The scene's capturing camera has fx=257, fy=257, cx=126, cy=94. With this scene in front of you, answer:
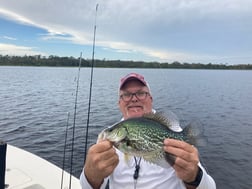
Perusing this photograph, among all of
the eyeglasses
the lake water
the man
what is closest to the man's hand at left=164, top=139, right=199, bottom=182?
the man

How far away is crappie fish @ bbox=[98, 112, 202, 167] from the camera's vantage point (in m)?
1.87

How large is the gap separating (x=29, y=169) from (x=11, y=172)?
1.02 ft

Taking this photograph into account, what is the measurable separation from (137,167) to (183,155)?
93 cm

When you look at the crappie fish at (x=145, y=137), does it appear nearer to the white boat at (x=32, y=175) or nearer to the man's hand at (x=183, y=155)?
the man's hand at (x=183, y=155)

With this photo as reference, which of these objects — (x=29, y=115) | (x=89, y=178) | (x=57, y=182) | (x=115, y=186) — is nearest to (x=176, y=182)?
(x=115, y=186)

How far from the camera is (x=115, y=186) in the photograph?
2.71 m

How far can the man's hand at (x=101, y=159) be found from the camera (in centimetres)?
193

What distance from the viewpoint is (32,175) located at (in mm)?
4488

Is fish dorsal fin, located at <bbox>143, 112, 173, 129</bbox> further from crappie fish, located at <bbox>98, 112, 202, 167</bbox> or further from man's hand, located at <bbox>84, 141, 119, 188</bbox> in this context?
man's hand, located at <bbox>84, 141, 119, 188</bbox>

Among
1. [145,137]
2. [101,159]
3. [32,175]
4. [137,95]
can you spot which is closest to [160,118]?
[145,137]

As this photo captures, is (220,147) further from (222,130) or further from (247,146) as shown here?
(222,130)

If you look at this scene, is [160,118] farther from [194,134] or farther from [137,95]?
[137,95]

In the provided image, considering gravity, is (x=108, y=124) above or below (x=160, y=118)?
below

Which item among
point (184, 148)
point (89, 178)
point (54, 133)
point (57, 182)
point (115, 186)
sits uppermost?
point (184, 148)
